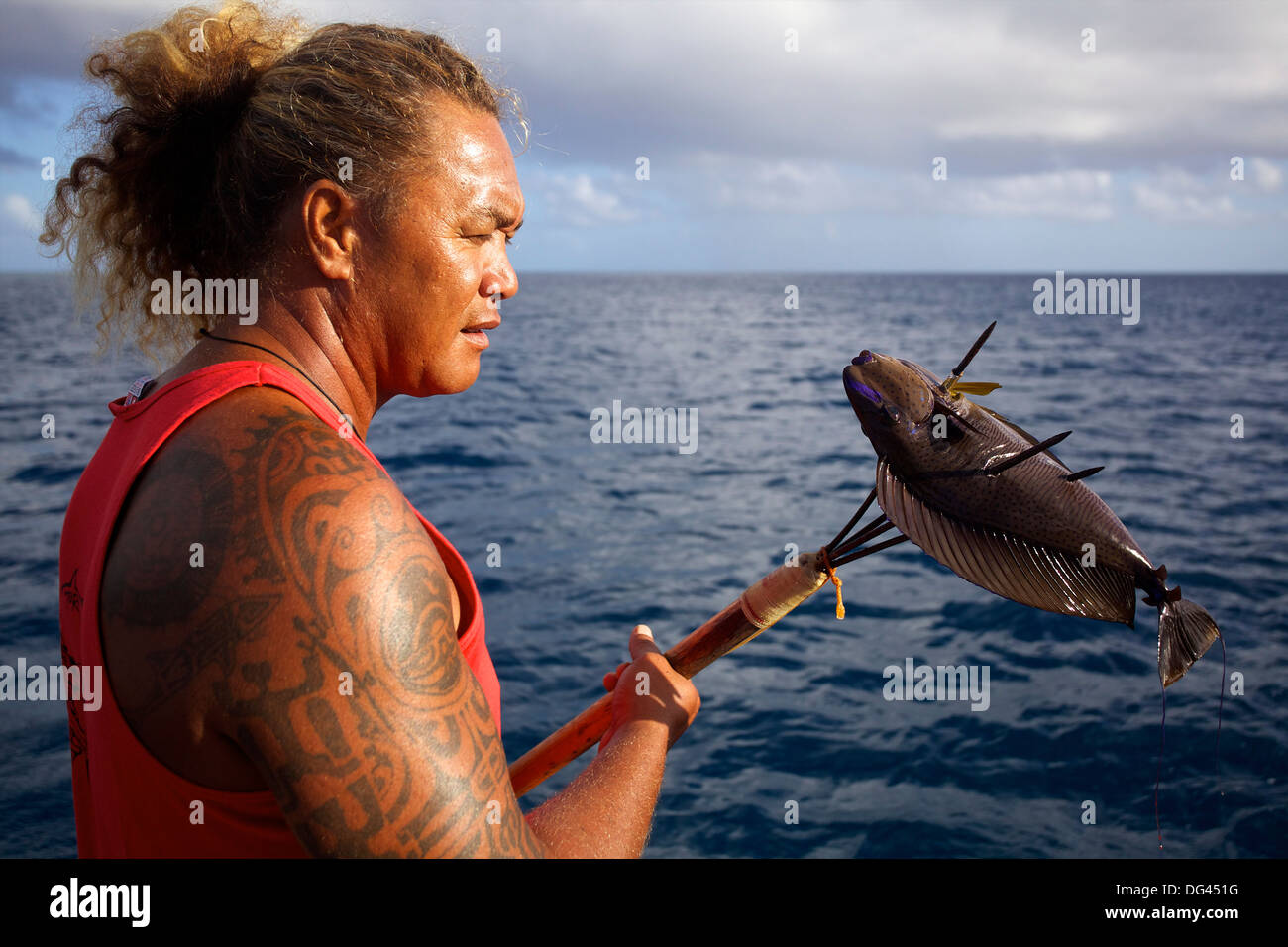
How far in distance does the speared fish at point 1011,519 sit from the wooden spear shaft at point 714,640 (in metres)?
0.34

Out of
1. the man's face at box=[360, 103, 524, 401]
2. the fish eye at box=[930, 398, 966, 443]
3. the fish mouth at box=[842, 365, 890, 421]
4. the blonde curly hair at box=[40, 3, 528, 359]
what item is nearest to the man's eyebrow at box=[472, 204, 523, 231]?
the man's face at box=[360, 103, 524, 401]

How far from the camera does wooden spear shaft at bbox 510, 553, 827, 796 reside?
7.13 feet

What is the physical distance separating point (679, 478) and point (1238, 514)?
6.90 metres

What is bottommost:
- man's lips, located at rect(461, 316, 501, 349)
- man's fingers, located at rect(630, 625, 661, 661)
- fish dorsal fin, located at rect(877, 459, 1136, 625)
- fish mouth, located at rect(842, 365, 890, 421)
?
man's fingers, located at rect(630, 625, 661, 661)

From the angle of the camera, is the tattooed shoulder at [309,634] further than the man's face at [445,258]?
No

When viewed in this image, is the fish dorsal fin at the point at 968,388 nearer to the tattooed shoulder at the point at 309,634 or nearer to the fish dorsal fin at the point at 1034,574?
the fish dorsal fin at the point at 1034,574

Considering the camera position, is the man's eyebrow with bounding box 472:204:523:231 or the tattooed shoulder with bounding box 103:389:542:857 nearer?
the tattooed shoulder with bounding box 103:389:542:857

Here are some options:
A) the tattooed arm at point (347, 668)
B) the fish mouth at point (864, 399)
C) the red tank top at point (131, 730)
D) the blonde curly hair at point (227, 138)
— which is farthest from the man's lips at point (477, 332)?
the fish mouth at point (864, 399)

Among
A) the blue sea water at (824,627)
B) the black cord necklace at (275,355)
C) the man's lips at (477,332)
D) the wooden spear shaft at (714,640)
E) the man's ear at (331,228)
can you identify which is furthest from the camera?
the blue sea water at (824,627)

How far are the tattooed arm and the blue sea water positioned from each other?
4.64 meters

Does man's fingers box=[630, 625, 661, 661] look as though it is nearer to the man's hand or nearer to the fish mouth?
the man's hand

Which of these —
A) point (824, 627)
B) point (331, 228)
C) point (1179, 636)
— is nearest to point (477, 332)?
point (331, 228)

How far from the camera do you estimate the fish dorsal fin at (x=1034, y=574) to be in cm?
179

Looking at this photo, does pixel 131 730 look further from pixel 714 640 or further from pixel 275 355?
pixel 714 640
